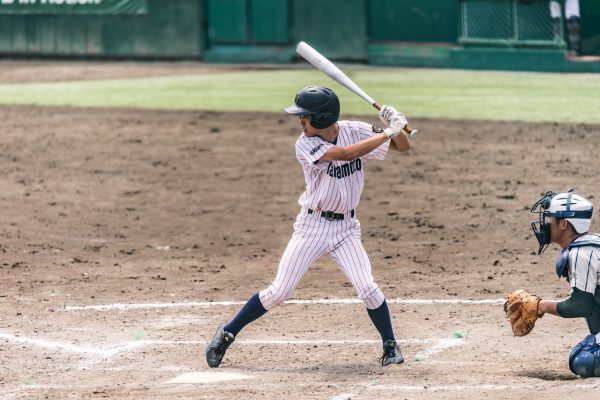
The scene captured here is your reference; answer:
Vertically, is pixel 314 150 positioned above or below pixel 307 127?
below

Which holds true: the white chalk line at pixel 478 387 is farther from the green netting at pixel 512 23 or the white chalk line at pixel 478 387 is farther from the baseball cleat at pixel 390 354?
the green netting at pixel 512 23

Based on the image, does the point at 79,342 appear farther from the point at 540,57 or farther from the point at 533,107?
the point at 540,57

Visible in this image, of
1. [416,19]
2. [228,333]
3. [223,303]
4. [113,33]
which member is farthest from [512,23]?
[228,333]

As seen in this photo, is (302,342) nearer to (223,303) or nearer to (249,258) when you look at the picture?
(223,303)

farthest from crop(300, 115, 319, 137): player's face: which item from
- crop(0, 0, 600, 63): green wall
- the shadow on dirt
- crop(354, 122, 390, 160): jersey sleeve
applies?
crop(0, 0, 600, 63): green wall

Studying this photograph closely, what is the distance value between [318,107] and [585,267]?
1.82 m

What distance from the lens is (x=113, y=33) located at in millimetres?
25172

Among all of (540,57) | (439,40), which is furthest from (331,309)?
(439,40)

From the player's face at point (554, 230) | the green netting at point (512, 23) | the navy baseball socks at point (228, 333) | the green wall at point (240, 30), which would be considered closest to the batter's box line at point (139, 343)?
the navy baseball socks at point (228, 333)

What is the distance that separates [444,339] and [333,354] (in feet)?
2.68

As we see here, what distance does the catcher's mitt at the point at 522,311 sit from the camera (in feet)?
21.6

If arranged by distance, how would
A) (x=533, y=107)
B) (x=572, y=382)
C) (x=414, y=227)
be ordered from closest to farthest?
(x=572, y=382) < (x=414, y=227) < (x=533, y=107)

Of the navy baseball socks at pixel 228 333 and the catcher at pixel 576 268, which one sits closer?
the catcher at pixel 576 268

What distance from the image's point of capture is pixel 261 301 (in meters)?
7.11
